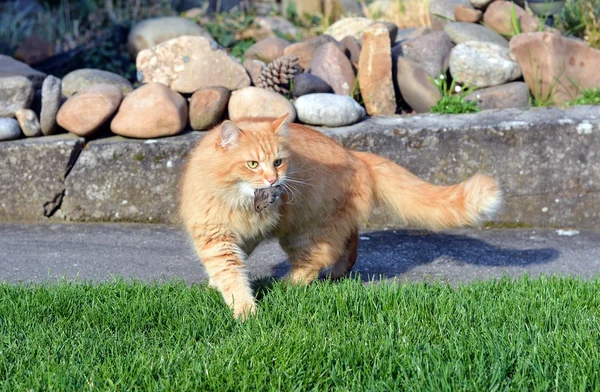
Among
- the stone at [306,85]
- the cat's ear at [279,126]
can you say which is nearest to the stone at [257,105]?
the stone at [306,85]

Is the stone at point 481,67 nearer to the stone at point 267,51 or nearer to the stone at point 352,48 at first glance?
the stone at point 352,48

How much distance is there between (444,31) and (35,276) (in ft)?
15.5

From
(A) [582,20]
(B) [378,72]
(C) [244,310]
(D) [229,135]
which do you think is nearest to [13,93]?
(B) [378,72]

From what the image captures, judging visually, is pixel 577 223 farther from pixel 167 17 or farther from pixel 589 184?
pixel 167 17

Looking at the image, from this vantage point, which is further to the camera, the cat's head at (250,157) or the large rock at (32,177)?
the large rock at (32,177)

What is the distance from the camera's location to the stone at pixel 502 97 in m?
6.97

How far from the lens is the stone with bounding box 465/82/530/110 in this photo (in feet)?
22.9

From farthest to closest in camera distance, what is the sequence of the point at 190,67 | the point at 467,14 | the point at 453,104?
the point at 467,14 < the point at 190,67 < the point at 453,104

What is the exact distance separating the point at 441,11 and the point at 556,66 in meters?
1.64

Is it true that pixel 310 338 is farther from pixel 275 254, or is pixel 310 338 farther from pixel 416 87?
pixel 416 87

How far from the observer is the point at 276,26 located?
9.42 metres

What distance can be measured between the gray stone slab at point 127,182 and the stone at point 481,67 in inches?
100.0

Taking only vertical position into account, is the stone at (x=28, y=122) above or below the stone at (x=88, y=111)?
below

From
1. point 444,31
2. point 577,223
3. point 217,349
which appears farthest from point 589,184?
point 217,349
